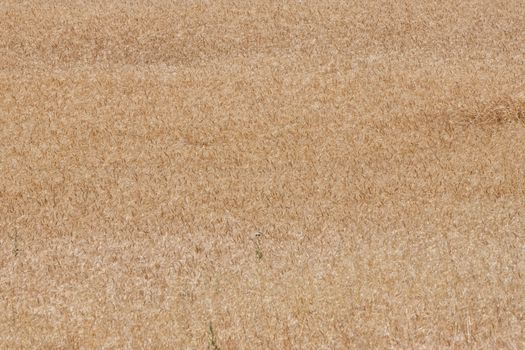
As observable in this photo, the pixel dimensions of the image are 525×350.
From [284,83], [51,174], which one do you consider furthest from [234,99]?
[51,174]

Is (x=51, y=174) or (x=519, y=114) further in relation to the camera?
(x=519, y=114)

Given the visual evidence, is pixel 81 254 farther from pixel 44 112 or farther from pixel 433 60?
pixel 433 60

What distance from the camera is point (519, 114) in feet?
61.0

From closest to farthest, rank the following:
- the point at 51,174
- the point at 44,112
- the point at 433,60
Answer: the point at 51,174
the point at 44,112
the point at 433,60

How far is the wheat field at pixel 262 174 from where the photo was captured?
6.92 m

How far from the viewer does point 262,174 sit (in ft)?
50.0

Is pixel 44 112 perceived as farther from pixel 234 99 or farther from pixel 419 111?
pixel 419 111

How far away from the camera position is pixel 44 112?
20.1 m

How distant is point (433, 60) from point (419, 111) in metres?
4.85

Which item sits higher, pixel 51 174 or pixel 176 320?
pixel 176 320

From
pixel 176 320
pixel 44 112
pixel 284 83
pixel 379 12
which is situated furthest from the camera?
pixel 379 12

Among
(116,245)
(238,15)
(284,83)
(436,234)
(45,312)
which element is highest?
(45,312)

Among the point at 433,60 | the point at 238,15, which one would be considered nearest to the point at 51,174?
the point at 433,60

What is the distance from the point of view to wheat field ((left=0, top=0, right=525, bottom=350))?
6.92 metres
